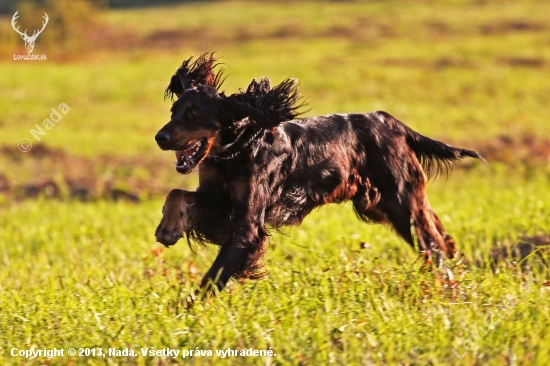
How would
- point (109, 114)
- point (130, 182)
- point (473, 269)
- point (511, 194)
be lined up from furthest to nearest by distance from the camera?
1. point (109, 114)
2. point (130, 182)
3. point (511, 194)
4. point (473, 269)

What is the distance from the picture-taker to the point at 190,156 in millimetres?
4934

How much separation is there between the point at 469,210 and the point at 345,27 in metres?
28.3

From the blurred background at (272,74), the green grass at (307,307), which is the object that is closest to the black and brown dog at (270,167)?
the green grass at (307,307)

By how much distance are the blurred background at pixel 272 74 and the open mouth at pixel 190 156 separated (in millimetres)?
1156

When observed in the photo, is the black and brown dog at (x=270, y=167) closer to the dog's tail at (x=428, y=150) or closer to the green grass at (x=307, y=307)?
the dog's tail at (x=428, y=150)

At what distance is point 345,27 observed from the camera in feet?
118

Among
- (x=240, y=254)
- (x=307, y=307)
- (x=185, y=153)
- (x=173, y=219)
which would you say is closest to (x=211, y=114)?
(x=185, y=153)

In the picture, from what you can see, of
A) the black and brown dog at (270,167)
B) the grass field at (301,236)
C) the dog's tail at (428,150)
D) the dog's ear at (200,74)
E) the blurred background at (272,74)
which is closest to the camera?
the grass field at (301,236)

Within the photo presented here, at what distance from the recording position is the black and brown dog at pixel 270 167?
492 centimetres

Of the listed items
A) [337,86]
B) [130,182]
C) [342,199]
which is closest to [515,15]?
[337,86]

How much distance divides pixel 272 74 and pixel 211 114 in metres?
19.5

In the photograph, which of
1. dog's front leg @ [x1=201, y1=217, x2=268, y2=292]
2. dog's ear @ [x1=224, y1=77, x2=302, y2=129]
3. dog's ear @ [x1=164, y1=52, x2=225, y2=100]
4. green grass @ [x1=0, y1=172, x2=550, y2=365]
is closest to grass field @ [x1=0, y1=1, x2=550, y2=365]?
green grass @ [x1=0, y1=172, x2=550, y2=365]

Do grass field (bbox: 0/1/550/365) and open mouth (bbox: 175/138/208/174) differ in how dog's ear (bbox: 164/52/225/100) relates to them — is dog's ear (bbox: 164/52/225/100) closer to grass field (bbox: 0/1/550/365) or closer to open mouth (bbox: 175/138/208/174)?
open mouth (bbox: 175/138/208/174)

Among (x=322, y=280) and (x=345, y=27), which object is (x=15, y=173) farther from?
(x=345, y=27)
